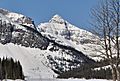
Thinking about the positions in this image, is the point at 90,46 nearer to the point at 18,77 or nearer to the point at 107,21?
the point at 107,21

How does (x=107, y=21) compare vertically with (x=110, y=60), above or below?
above

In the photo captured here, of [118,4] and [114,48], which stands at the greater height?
[118,4]

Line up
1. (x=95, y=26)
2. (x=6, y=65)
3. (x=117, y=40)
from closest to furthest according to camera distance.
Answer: (x=117, y=40)
(x=95, y=26)
(x=6, y=65)

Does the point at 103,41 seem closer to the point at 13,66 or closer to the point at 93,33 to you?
the point at 93,33

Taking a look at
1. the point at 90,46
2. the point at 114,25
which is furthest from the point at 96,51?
the point at 114,25

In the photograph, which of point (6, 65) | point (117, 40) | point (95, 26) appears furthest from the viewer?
point (6, 65)

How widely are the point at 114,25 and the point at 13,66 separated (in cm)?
13353

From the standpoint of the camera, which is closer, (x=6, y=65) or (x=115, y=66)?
(x=115, y=66)

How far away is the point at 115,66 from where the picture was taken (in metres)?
21.5

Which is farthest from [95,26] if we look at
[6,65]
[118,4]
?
[6,65]

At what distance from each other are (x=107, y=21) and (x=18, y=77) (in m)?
128

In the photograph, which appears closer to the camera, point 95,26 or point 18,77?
point 95,26

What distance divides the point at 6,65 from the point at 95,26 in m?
126

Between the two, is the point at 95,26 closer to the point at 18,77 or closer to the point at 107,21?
the point at 107,21
